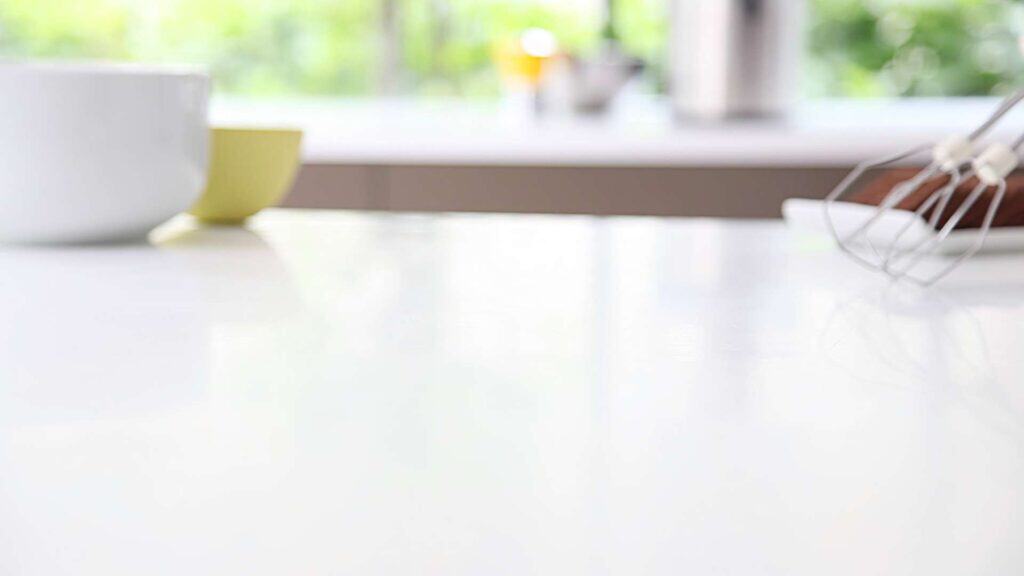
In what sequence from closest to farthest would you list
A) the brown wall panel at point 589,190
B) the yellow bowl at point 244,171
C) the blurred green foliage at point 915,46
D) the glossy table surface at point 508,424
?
the glossy table surface at point 508,424 < the yellow bowl at point 244,171 < the brown wall panel at point 589,190 < the blurred green foliage at point 915,46

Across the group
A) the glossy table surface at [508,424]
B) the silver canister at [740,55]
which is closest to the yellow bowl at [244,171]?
the glossy table surface at [508,424]

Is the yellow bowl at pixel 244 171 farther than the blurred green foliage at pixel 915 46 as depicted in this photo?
No

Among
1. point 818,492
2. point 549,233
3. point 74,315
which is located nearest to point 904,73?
point 549,233

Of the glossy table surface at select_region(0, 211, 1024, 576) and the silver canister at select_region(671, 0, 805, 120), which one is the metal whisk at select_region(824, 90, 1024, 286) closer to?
the glossy table surface at select_region(0, 211, 1024, 576)

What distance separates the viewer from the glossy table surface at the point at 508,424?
294mm

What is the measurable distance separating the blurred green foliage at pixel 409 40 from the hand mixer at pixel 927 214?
2023 millimetres

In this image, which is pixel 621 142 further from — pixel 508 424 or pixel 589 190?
pixel 508 424

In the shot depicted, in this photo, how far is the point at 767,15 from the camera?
214 cm

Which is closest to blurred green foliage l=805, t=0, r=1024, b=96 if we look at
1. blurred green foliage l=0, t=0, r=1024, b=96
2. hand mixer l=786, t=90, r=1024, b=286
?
blurred green foliage l=0, t=0, r=1024, b=96

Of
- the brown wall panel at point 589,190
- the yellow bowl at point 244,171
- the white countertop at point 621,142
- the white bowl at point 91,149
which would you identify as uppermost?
the white bowl at point 91,149

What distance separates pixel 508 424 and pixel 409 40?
104 inches

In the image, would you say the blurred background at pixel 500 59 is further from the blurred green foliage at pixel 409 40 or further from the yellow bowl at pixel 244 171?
the yellow bowl at pixel 244 171

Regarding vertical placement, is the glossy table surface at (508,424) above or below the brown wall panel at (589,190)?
above

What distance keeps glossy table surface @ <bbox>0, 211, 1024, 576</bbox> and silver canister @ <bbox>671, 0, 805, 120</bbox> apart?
1454mm
